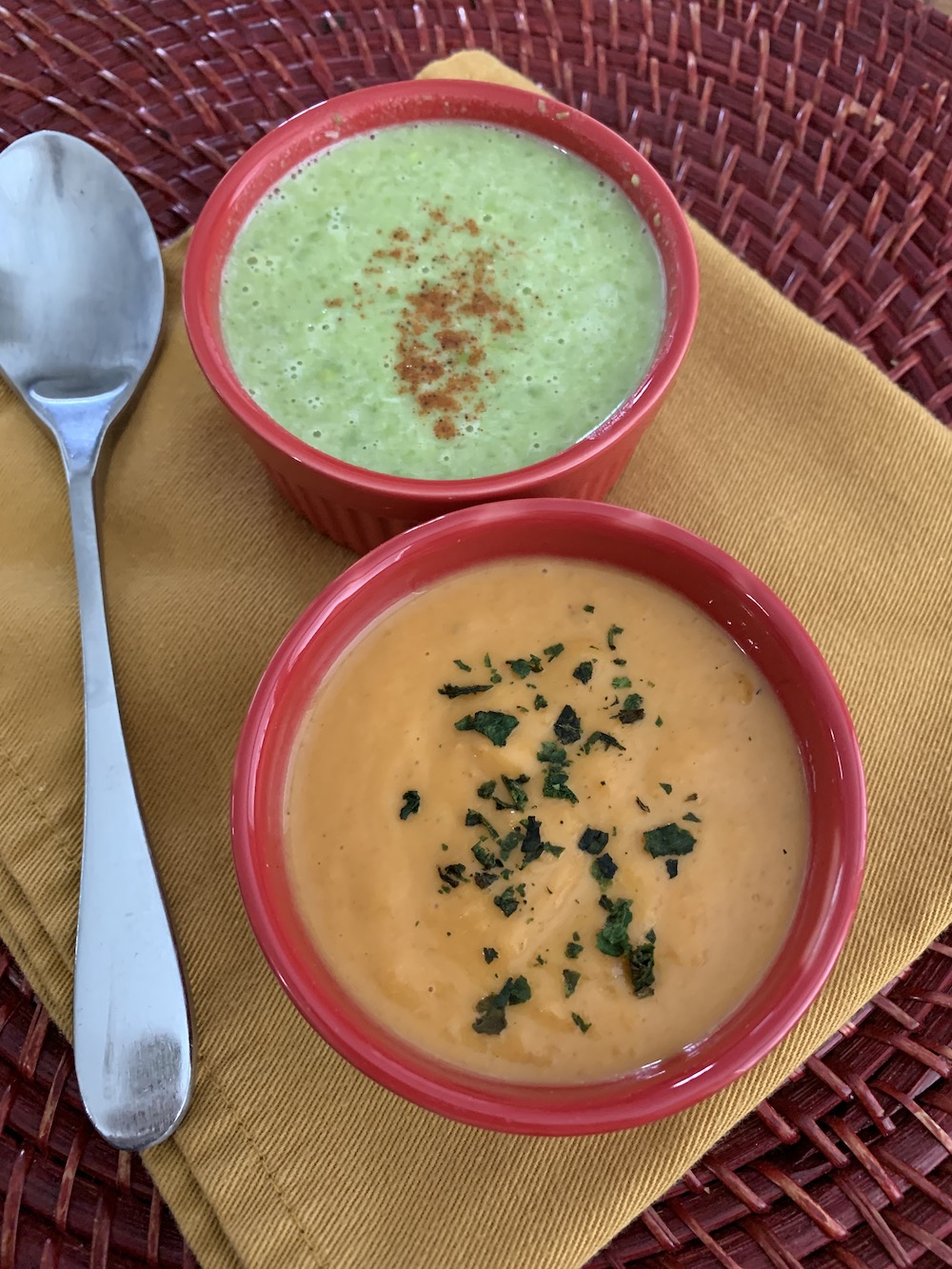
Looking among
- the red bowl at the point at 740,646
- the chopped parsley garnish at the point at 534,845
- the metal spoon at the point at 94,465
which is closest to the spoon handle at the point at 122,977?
the metal spoon at the point at 94,465

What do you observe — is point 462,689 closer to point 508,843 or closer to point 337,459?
point 508,843

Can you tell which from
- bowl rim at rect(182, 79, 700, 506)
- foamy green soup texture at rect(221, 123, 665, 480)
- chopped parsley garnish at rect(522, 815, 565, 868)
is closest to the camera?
chopped parsley garnish at rect(522, 815, 565, 868)

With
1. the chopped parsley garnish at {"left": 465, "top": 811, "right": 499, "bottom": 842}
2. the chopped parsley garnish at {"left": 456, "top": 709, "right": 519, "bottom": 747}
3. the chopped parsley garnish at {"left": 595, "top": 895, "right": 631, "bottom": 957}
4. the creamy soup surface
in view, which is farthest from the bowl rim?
the chopped parsley garnish at {"left": 595, "top": 895, "right": 631, "bottom": 957}

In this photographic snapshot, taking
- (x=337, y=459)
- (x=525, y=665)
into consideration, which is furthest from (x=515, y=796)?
(x=337, y=459)

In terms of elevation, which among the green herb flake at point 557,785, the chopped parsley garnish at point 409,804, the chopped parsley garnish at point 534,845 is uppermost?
the green herb flake at point 557,785

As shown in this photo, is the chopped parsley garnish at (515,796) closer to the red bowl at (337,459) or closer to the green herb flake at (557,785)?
the green herb flake at (557,785)

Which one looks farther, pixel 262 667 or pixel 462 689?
pixel 262 667

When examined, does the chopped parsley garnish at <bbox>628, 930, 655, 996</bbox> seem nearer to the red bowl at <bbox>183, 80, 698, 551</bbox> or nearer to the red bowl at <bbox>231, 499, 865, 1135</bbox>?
the red bowl at <bbox>231, 499, 865, 1135</bbox>
